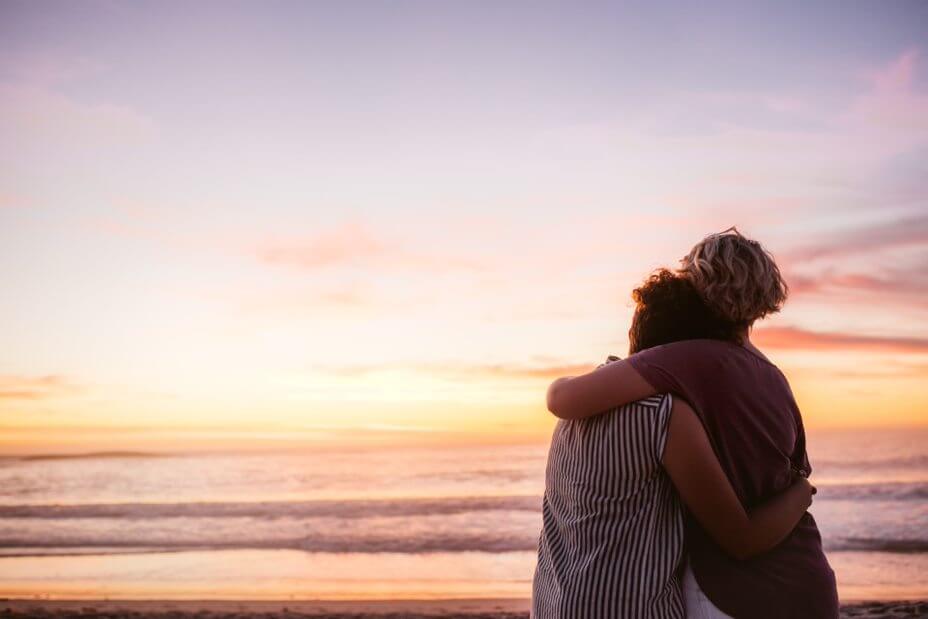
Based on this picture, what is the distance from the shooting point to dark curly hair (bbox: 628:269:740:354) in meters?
1.76

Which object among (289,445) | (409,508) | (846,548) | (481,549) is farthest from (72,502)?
(289,445)

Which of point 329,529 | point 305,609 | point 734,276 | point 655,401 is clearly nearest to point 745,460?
point 655,401

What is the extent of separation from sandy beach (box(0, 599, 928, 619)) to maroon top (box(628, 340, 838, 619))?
611 cm

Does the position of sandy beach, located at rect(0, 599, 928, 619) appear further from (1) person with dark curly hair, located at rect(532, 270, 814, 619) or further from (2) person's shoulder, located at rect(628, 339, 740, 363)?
(2) person's shoulder, located at rect(628, 339, 740, 363)

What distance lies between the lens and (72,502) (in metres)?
19.9

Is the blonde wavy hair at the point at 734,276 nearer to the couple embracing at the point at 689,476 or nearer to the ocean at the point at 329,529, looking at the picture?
the couple embracing at the point at 689,476

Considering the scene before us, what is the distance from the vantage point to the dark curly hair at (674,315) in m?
1.76

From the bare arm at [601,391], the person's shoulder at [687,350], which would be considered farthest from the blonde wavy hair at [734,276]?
the bare arm at [601,391]

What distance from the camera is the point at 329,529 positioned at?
49.0ft

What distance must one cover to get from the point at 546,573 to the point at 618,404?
404mm

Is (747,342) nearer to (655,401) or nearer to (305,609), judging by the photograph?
(655,401)

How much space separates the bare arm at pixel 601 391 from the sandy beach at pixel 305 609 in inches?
246

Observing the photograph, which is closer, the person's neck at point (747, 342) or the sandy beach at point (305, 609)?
the person's neck at point (747, 342)

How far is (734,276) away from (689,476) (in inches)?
17.7
